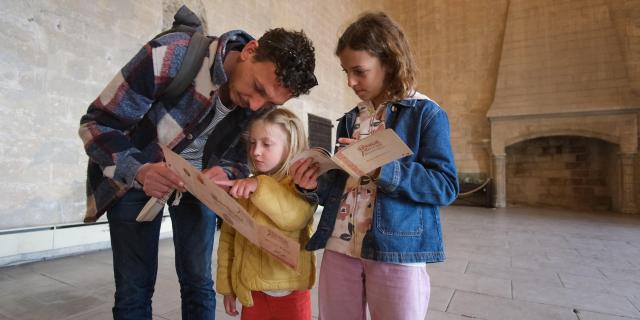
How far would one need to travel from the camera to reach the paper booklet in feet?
2.63

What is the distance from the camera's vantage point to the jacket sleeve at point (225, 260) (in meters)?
1.16

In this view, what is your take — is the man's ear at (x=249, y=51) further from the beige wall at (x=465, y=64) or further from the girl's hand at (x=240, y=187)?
the beige wall at (x=465, y=64)

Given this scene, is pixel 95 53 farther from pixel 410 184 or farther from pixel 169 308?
pixel 410 184

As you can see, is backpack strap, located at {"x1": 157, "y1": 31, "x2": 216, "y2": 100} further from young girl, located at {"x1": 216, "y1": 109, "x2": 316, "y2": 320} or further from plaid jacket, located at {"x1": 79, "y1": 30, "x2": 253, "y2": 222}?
young girl, located at {"x1": 216, "y1": 109, "x2": 316, "y2": 320}

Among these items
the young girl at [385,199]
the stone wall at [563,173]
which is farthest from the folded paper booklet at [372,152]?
the stone wall at [563,173]

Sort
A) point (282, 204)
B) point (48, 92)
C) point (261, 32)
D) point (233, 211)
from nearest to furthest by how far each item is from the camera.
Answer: point (233, 211), point (282, 204), point (48, 92), point (261, 32)

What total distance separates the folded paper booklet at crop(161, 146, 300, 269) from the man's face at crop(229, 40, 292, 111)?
33 cm

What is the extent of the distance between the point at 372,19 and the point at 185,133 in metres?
0.68

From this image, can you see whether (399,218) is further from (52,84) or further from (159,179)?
(52,84)

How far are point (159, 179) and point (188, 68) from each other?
35cm

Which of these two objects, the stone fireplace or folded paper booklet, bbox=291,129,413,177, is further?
the stone fireplace

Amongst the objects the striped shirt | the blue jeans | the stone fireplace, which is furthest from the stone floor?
the stone fireplace

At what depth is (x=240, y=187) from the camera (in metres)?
1.02

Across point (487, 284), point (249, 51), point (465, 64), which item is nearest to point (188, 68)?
point (249, 51)
